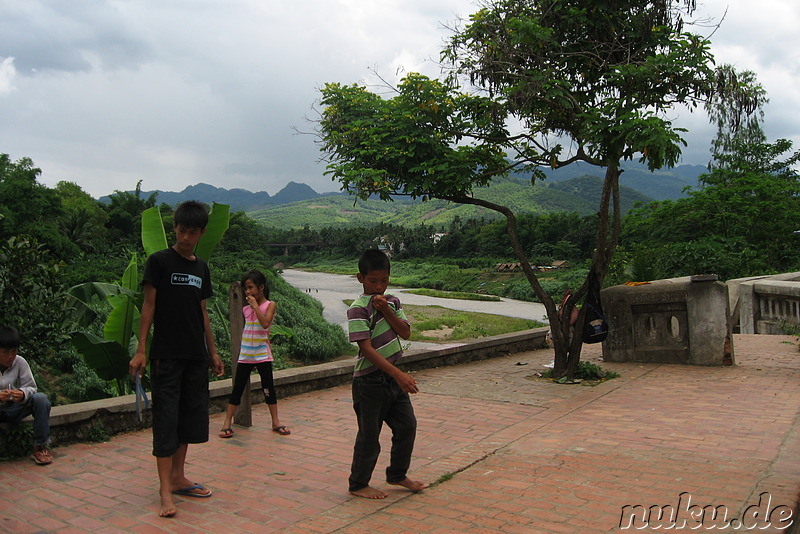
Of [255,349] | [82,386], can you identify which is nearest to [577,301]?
[255,349]

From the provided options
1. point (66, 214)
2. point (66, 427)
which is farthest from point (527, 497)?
point (66, 214)

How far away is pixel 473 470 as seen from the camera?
4641 millimetres

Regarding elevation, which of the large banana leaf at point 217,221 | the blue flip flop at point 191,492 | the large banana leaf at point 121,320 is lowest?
the blue flip flop at point 191,492

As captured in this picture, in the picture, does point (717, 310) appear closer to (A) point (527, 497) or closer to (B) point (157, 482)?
(A) point (527, 497)

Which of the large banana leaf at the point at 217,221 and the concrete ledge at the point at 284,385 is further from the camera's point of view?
the large banana leaf at the point at 217,221

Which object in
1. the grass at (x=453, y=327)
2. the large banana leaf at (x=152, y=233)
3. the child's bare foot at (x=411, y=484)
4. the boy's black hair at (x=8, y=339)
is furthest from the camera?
the grass at (x=453, y=327)

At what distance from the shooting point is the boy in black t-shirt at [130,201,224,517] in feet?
12.5

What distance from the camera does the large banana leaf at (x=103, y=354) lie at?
231 inches

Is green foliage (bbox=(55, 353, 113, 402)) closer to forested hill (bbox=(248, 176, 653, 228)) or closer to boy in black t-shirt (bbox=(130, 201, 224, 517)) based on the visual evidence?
boy in black t-shirt (bbox=(130, 201, 224, 517))

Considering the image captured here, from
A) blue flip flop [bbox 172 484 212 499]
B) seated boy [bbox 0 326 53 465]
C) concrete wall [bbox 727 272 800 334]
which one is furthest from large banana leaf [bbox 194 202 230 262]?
concrete wall [bbox 727 272 800 334]

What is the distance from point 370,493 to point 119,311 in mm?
3587

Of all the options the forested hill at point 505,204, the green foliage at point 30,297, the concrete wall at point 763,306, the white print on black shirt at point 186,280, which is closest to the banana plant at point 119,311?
the green foliage at point 30,297

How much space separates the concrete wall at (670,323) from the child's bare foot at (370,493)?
6.54 meters

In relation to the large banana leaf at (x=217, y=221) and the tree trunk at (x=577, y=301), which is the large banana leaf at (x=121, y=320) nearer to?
the large banana leaf at (x=217, y=221)
